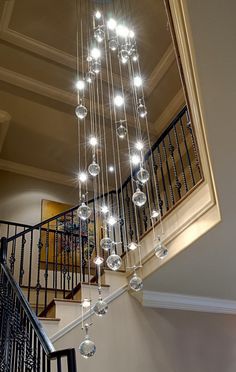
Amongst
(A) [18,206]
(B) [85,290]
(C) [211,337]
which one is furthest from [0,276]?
(A) [18,206]

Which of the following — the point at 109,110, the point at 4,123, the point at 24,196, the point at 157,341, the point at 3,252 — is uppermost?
the point at 109,110

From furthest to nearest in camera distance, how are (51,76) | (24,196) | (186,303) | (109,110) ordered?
1. (24,196)
2. (109,110)
3. (51,76)
4. (186,303)

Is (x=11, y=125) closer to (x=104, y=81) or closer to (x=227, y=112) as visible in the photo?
(x=104, y=81)

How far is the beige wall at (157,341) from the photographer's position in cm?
429

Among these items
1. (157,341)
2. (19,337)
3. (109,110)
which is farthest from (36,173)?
(19,337)

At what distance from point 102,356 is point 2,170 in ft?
14.4

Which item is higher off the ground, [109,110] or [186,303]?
[109,110]

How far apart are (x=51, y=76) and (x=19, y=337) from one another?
457 cm

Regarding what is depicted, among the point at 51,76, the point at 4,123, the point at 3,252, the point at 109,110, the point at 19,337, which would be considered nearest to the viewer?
the point at 19,337

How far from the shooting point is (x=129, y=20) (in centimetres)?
596

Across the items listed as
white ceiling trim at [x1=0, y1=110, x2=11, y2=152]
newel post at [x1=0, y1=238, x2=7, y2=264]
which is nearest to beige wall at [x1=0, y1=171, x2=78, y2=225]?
white ceiling trim at [x1=0, y1=110, x2=11, y2=152]

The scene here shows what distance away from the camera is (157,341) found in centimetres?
473

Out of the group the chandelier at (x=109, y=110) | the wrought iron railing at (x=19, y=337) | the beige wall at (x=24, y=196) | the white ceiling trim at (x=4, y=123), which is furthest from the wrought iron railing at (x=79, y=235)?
the white ceiling trim at (x=4, y=123)

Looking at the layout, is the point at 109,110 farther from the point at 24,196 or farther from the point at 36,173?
the point at 24,196
